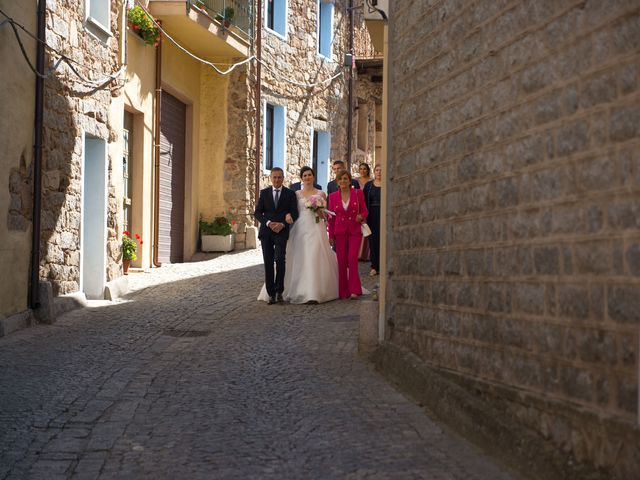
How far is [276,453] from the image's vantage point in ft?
18.6

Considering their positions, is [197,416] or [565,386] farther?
[197,416]

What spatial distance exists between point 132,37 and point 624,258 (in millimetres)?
13092

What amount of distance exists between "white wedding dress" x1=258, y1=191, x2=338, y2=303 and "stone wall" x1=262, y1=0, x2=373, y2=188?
26.4 feet

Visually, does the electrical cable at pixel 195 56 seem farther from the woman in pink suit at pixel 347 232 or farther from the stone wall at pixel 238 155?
the woman in pink suit at pixel 347 232

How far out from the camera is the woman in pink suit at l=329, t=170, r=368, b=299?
14.0 metres

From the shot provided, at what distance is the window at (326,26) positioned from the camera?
83.9ft

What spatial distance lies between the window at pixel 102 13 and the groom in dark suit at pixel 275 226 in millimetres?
2961

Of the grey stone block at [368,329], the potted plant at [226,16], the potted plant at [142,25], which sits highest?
the potted plant at [226,16]

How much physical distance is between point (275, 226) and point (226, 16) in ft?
24.1

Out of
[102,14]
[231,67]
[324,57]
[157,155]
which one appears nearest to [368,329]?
[102,14]

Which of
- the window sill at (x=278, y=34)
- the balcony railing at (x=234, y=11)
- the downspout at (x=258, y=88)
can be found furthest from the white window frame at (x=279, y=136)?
the balcony railing at (x=234, y=11)

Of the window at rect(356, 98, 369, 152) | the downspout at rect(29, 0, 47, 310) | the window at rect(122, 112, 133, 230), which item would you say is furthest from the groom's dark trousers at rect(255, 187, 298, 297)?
the window at rect(356, 98, 369, 152)

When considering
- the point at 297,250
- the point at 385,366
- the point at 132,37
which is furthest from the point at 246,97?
the point at 385,366

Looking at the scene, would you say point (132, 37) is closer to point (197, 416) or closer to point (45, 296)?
point (45, 296)
